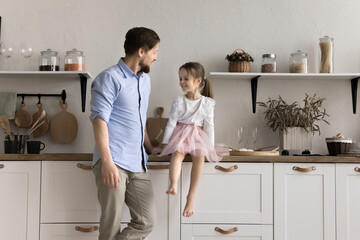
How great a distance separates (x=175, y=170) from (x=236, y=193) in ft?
1.37

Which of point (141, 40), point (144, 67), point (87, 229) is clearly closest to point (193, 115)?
point (144, 67)

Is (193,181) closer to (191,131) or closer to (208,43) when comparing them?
(191,131)

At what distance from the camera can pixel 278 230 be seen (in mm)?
3188

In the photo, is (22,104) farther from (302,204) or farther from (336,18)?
(336,18)

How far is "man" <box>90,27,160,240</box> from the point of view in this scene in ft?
8.86

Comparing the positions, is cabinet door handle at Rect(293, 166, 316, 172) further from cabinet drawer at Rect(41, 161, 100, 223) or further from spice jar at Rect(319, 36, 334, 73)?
cabinet drawer at Rect(41, 161, 100, 223)

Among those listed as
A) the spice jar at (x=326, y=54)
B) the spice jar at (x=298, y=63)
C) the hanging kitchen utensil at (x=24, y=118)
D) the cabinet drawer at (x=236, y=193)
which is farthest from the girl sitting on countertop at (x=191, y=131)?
the hanging kitchen utensil at (x=24, y=118)

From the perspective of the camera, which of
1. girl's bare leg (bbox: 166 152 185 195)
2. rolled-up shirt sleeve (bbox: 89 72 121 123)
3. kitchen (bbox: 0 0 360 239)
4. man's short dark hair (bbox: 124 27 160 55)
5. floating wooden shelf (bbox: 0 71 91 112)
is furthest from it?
kitchen (bbox: 0 0 360 239)

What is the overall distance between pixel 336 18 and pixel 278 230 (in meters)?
1.61

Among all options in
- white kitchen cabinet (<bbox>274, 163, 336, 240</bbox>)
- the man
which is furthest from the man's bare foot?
white kitchen cabinet (<bbox>274, 163, 336, 240</bbox>)

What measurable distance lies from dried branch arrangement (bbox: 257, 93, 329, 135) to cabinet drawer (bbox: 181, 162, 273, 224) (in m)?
0.55

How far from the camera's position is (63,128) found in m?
3.71

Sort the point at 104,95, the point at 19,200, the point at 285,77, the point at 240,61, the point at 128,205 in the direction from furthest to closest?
the point at 285,77, the point at 240,61, the point at 19,200, the point at 128,205, the point at 104,95

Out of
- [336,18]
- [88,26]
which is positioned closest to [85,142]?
[88,26]
